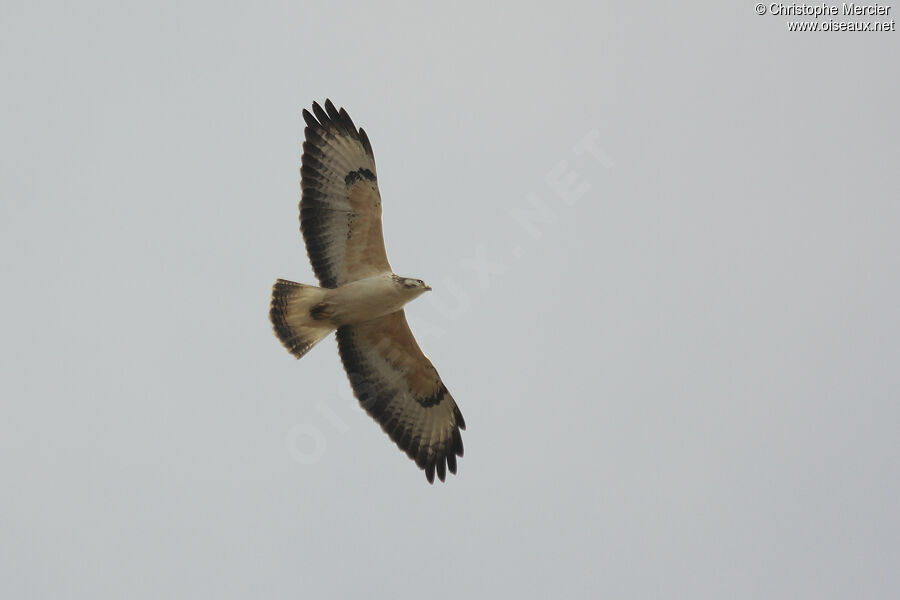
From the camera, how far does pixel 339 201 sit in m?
18.5

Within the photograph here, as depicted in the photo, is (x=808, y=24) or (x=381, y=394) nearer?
(x=381, y=394)

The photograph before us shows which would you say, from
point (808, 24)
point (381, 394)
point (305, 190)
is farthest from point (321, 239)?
point (808, 24)

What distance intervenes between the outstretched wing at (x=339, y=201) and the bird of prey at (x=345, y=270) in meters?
0.01

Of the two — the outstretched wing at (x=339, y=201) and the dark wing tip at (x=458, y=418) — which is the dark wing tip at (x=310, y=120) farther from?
the dark wing tip at (x=458, y=418)

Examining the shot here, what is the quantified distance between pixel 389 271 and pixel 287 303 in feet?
4.43

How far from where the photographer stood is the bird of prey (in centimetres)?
1844

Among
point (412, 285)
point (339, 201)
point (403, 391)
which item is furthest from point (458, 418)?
point (339, 201)

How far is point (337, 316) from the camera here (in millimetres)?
18641

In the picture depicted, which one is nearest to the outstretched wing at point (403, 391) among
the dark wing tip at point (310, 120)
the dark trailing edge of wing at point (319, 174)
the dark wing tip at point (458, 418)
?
the dark wing tip at point (458, 418)

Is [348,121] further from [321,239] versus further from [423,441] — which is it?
[423,441]

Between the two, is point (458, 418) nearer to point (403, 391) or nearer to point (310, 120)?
point (403, 391)

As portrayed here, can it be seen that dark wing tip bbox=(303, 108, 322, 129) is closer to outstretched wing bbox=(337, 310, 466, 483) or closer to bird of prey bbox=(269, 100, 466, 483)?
bird of prey bbox=(269, 100, 466, 483)

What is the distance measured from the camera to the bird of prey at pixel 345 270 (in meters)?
18.4

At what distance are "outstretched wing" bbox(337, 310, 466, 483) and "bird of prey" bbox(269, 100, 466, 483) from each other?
18 mm
